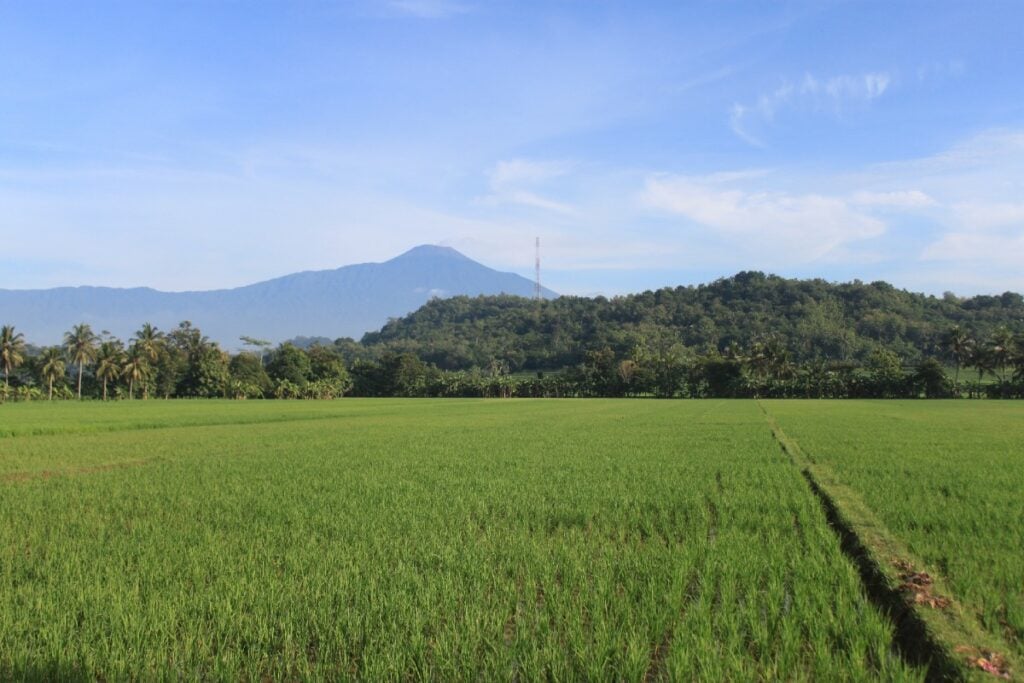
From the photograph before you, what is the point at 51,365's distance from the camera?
69.9 meters

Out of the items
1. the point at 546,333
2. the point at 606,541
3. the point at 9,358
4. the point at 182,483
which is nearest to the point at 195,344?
the point at 9,358

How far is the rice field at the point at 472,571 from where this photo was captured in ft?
14.8

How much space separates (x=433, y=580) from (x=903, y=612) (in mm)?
3998

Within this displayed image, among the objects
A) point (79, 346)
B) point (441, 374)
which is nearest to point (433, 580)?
point (79, 346)

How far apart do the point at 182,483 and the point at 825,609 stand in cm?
1164

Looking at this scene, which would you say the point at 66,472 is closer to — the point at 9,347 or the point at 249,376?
the point at 9,347

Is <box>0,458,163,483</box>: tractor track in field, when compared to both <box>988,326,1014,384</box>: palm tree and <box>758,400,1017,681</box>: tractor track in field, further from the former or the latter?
<box>988,326,1014,384</box>: palm tree

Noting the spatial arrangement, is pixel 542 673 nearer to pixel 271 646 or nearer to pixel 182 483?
pixel 271 646

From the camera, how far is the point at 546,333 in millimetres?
154750

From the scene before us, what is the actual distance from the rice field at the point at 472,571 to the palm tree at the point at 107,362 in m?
67.8

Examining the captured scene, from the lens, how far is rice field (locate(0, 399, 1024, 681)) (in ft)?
14.8

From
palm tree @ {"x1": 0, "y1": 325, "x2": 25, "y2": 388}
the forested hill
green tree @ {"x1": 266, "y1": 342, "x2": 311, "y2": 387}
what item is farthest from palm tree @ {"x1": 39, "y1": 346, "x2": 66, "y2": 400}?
the forested hill

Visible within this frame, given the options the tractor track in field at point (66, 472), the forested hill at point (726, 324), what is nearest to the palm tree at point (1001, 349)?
the forested hill at point (726, 324)

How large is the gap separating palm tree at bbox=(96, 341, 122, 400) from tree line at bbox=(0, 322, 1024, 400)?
133mm
